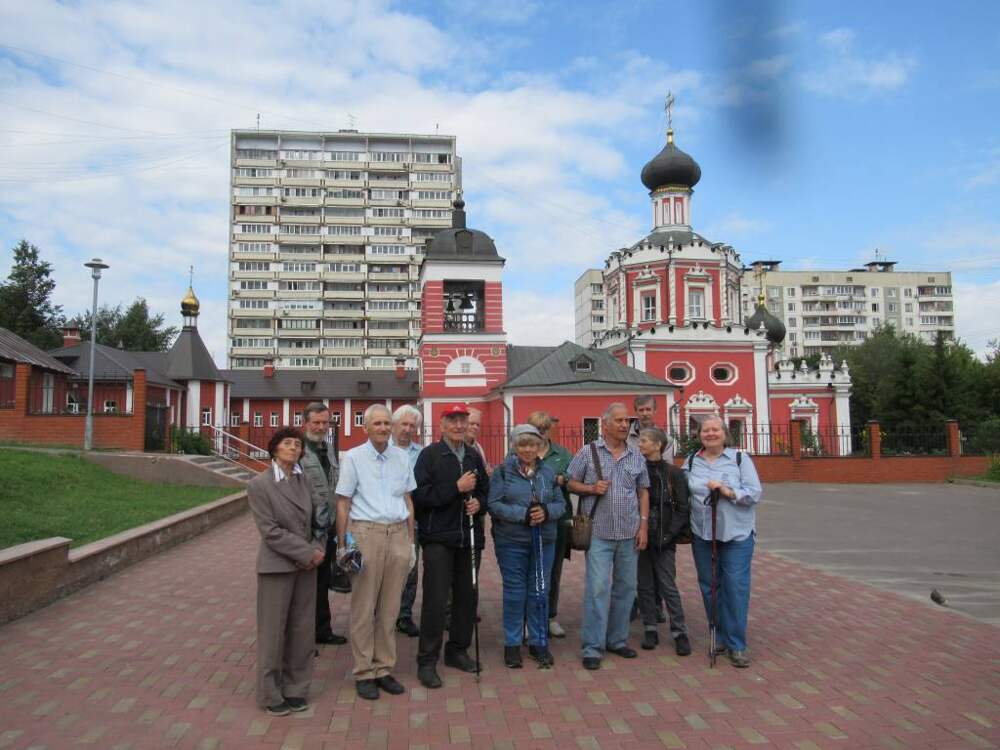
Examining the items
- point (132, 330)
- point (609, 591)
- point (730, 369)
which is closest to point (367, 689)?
point (609, 591)

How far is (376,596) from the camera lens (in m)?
4.82

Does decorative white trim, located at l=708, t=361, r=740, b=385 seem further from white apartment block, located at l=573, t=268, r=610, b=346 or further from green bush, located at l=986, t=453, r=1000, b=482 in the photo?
white apartment block, located at l=573, t=268, r=610, b=346

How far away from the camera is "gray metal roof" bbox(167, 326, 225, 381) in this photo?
32906mm

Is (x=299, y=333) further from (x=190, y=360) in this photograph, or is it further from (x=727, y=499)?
(x=727, y=499)

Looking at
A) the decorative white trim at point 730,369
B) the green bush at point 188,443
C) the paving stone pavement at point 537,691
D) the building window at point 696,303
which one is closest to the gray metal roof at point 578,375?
the decorative white trim at point 730,369

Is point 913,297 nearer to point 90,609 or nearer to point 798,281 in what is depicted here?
point 798,281

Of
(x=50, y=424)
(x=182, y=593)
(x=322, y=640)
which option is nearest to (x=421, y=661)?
(x=322, y=640)

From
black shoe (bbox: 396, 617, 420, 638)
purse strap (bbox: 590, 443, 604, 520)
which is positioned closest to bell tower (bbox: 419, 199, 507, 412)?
black shoe (bbox: 396, 617, 420, 638)

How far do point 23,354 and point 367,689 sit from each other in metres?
22.7

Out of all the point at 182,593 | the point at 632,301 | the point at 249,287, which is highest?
the point at 249,287

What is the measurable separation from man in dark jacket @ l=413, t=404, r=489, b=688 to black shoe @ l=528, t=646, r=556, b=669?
0.45m

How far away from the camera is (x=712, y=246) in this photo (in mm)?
34062

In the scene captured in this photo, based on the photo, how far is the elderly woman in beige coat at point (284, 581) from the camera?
14.5 feet

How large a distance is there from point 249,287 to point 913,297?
73.1 metres
